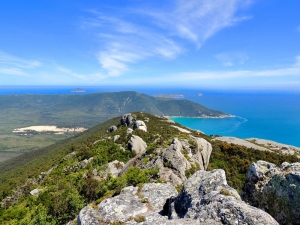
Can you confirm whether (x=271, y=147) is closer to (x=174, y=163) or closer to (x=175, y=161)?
(x=175, y=161)

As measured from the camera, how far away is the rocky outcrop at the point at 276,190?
307 inches

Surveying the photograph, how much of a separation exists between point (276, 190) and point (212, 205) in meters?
2.85

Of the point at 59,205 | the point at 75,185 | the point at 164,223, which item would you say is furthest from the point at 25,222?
the point at 164,223

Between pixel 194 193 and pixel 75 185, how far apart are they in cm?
2029

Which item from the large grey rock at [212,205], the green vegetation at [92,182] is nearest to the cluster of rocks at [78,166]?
the green vegetation at [92,182]

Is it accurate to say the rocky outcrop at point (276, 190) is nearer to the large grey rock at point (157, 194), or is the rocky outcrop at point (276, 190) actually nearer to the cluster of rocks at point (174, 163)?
the large grey rock at point (157, 194)

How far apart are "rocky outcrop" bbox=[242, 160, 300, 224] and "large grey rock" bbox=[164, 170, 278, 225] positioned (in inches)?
35.9

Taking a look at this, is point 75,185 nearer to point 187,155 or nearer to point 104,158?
point 104,158

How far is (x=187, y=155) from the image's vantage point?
27031 millimetres

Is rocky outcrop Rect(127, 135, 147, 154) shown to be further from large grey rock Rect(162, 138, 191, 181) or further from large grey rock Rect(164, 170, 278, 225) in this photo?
large grey rock Rect(164, 170, 278, 225)

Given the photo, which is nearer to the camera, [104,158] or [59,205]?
[59,205]

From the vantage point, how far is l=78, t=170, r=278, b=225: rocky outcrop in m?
7.63

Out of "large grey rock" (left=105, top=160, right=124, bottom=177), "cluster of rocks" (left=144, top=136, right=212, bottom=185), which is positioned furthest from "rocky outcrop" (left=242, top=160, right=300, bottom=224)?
"large grey rock" (left=105, top=160, right=124, bottom=177)

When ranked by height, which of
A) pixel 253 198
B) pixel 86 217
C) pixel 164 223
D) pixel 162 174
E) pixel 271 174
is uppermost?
pixel 271 174
